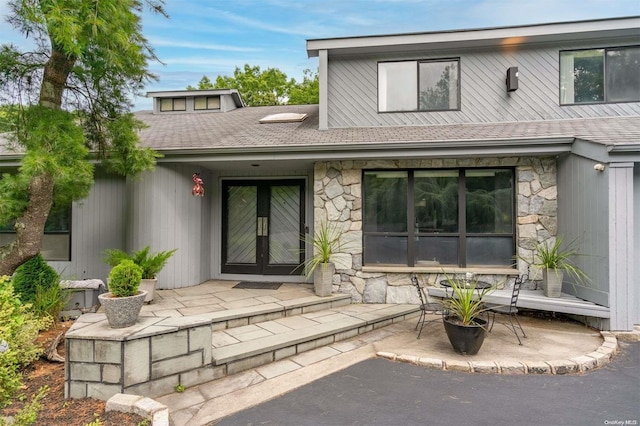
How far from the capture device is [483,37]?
6.43m

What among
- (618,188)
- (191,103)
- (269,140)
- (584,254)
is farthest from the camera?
(191,103)

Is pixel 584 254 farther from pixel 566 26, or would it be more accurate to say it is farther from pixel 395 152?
pixel 566 26

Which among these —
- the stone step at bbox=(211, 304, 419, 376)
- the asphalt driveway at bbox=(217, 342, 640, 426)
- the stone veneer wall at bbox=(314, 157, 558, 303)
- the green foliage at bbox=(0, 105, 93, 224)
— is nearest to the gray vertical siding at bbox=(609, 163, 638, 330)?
the asphalt driveway at bbox=(217, 342, 640, 426)

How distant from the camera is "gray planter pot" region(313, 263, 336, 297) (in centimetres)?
547

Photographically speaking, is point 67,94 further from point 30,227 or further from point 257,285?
point 257,285

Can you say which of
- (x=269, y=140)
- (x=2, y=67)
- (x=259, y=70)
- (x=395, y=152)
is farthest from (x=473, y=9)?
(x=259, y=70)

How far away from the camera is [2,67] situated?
3977 mm

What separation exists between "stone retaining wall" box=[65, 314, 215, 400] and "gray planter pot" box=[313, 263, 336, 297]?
2.65m

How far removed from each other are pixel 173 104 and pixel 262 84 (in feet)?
40.5

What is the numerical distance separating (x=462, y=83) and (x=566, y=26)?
201cm

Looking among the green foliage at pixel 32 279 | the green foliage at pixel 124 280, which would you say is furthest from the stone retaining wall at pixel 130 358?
the green foliage at pixel 32 279

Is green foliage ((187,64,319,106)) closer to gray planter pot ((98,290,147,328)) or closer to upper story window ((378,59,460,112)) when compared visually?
upper story window ((378,59,460,112))

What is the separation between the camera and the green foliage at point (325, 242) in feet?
18.3

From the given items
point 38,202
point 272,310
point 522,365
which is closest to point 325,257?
point 272,310
